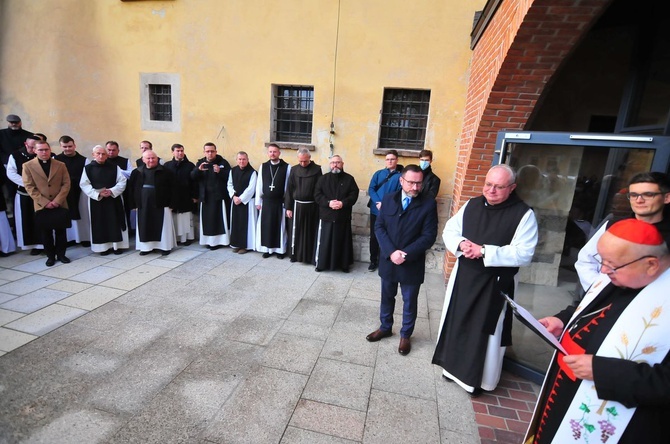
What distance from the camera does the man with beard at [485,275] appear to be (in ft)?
8.74

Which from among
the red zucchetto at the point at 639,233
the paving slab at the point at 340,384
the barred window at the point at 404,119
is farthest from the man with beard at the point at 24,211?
the red zucchetto at the point at 639,233

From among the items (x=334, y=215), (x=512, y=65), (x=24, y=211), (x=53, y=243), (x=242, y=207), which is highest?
(x=512, y=65)

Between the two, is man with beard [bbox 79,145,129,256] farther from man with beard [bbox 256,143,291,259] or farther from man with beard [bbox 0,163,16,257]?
man with beard [bbox 256,143,291,259]

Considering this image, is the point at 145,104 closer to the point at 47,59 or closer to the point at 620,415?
the point at 47,59

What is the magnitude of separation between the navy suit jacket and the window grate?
19.5 feet

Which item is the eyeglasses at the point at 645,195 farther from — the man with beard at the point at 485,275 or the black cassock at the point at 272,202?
the black cassock at the point at 272,202

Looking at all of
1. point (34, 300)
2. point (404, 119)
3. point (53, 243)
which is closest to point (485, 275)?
point (404, 119)

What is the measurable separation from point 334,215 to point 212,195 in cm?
252

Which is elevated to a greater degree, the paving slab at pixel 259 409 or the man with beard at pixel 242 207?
the man with beard at pixel 242 207

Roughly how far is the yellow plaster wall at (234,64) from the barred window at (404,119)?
189 mm

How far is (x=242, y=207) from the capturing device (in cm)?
650

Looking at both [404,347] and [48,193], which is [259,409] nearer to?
[404,347]

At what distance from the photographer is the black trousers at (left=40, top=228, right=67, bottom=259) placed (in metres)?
5.40

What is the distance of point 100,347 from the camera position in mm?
3371
